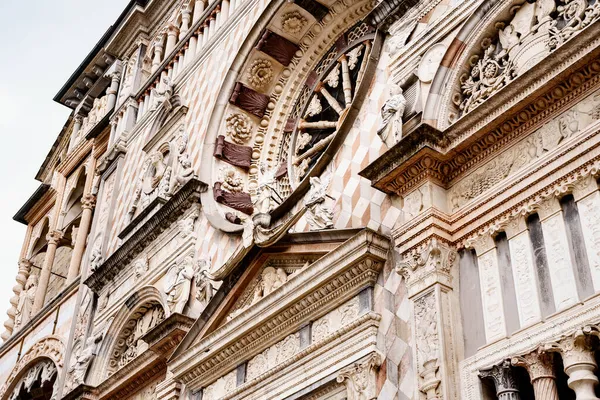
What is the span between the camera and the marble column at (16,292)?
21.2 metres

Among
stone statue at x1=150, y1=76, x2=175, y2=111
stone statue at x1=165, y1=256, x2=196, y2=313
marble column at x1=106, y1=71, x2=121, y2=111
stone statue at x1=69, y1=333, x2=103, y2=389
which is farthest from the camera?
marble column at x1=106, y1=71, x2=121, y2=111

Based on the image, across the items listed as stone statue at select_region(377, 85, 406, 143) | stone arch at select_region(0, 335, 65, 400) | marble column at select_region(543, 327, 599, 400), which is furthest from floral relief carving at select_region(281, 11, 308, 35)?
marble column at select_region(543, 327, 599, 400)

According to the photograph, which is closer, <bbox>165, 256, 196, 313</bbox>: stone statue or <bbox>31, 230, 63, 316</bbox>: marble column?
<bbox>165, 256, 196, 313</bbox>: stone statue

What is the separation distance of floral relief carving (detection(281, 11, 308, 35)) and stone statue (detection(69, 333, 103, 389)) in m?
6.19

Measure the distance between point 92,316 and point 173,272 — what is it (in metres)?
3.11

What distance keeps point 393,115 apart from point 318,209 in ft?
4.74

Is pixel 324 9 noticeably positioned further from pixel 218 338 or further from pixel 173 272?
pixel 218 338

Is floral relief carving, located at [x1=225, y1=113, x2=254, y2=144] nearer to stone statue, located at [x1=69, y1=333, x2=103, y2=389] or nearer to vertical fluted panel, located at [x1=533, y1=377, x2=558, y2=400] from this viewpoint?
stone statue, located at [x1=69, y1=333, x2=103, y2=389]

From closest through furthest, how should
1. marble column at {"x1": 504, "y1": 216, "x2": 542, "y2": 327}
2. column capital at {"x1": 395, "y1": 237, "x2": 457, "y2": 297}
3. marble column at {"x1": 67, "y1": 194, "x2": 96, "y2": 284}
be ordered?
marble column at {"x1": 504, "y1": 216, "x2": 542, "y2": 327}, column capital at {"x1": 395, "y1": 237, "x2": 457, "y2": 297}, marble column at {"x1": 67, "y1": 194, "x2": 96, "y2": 284}

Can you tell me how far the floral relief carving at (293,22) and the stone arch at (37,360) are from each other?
7570 millimetres

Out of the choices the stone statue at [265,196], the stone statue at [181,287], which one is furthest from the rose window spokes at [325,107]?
the stone statue at [181,287]

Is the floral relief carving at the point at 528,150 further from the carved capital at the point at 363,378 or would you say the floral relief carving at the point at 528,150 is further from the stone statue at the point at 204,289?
the stone statue at the point at 204,289

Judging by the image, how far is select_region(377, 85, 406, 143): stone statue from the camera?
953 cm

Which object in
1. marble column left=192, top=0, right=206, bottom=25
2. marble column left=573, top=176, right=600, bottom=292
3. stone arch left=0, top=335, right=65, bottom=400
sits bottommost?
marble column left=573, top=176, right=600, bottom=292
